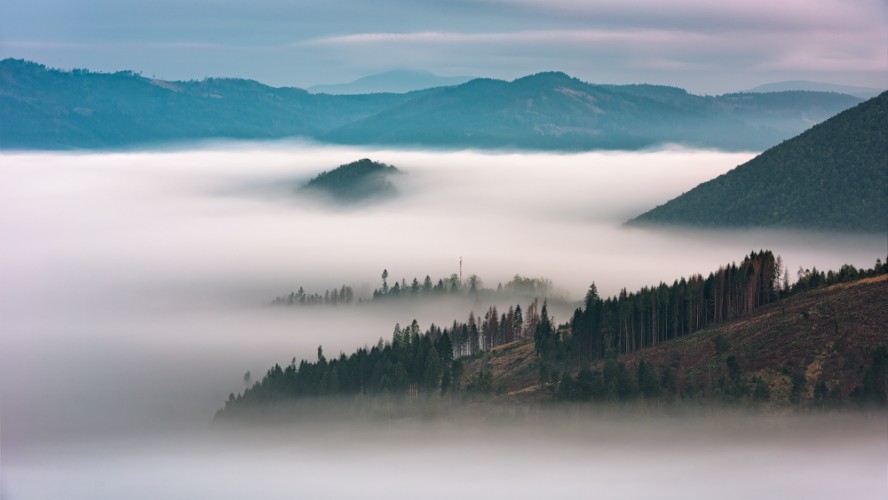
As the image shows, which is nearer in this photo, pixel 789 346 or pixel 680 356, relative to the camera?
pixel 789 346

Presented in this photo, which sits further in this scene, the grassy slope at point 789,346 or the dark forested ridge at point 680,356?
the dark forested ridge at point 680,356

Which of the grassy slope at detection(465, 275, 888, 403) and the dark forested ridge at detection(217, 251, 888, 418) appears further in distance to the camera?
the dark forested ridge at detection(217, 251, 888, 418)

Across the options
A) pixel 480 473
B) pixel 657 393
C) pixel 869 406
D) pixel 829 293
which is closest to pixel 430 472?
pixel 480 473

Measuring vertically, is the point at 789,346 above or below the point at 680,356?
above
